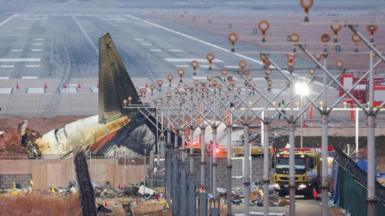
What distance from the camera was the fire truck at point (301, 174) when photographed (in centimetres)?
4453

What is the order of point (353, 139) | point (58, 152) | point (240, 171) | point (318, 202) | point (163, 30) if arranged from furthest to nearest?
point (163, 30) → point (353, 139) → point (58, 152) → point (240, 171) → point (318, 202)

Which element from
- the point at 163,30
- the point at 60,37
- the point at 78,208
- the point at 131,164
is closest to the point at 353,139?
the point at 131,164

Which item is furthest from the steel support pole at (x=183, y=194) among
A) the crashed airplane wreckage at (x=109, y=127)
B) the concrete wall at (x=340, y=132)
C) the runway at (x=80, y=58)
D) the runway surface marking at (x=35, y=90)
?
the runway surface marking at (x=35, y=90)

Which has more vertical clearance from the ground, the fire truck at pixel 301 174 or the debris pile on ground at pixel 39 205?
the fire truck at pixel 301 174

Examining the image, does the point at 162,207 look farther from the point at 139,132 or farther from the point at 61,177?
the point at 139,132

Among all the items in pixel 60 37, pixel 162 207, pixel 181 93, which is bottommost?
pixel 162 207

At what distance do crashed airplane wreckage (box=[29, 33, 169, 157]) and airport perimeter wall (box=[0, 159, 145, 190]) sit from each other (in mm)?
5167

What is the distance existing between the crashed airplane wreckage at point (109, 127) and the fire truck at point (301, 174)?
12.4m

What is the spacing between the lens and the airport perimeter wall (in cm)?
4928

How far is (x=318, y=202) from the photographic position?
4278cm

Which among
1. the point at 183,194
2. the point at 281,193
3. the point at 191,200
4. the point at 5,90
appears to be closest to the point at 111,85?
the point at 281,193

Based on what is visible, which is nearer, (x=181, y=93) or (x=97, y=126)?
(x=181, y=93)

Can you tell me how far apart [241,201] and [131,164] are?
980 cm

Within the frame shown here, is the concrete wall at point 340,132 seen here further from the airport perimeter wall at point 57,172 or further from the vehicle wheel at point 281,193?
the vehicle wheel at point 281,193
